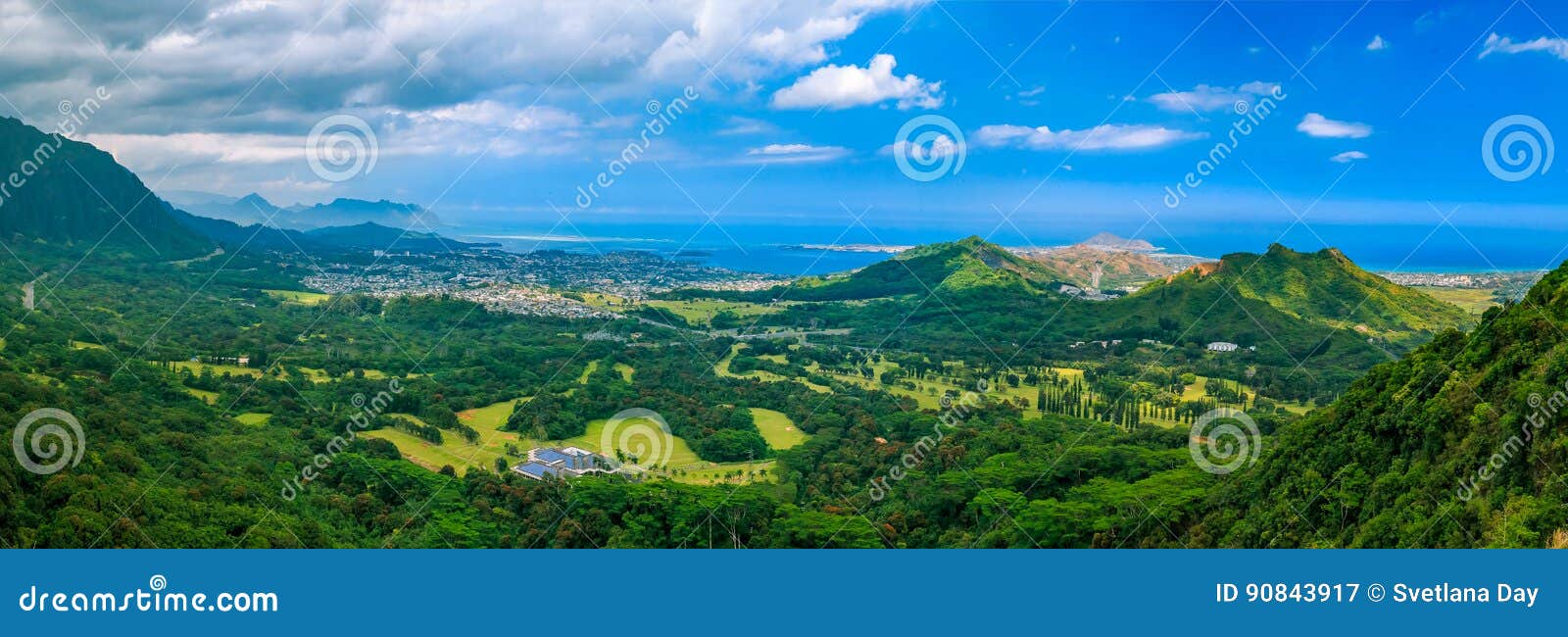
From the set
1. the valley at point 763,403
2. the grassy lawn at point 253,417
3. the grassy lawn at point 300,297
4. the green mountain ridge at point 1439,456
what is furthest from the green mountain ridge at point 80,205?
the green mountain ridge at point 1439,456

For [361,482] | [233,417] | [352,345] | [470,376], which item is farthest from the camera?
[352,345]

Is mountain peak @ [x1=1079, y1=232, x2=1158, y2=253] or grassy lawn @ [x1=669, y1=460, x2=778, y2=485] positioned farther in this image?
mountain peak @ [x1=1079, y1=232, x2=1158, y2=253]

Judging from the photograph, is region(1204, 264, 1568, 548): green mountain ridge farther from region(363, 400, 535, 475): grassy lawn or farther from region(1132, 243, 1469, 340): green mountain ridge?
region(1132, 243, 1469, 340): green mountain ridge

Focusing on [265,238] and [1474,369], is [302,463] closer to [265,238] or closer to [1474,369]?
[1474,369]

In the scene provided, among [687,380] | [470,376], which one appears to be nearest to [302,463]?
[470,376]

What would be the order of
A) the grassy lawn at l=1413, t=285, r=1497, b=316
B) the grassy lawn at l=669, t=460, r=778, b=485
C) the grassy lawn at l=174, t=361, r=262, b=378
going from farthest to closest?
the grassy lawn at l=1413, t=285, r=1497, b=316 → the grassy lawn at l=174, t=361, r=262, b=378 → the grassy lawn at l=669, t=460, r=778, b=485

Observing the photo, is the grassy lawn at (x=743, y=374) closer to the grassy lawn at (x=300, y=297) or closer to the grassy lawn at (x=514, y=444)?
the grassy lawn at (x=514, y=444)

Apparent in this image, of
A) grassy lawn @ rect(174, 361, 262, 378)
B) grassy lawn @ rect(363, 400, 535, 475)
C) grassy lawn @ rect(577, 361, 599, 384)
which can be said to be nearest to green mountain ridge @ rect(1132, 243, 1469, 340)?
grassy lawn @ rect(577, 361, 599, 384)
